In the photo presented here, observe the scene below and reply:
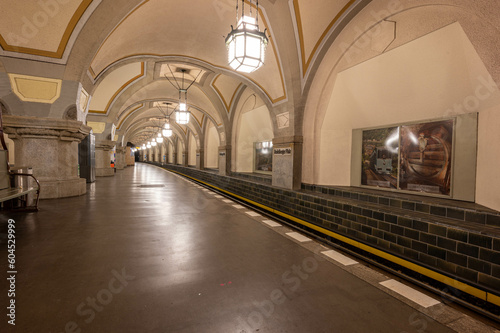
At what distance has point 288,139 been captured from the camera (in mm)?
6875

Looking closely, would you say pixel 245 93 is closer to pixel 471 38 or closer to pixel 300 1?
pixel 300 1

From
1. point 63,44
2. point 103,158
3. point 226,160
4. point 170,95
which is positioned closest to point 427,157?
point 63,44

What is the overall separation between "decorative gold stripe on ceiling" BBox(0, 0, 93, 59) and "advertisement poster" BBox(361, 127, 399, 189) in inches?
281

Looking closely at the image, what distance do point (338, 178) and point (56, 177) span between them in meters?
7.77

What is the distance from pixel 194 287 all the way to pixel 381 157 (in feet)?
16.8

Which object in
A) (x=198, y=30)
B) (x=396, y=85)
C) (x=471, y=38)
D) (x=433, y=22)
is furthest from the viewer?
(x=198, y=30)

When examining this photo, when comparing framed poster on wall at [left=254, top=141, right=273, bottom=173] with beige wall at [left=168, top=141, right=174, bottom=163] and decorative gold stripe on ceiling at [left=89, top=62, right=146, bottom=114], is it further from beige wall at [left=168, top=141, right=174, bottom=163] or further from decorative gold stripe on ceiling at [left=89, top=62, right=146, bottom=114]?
beige wall at [left=168, top=141, right=174, bottom=163]

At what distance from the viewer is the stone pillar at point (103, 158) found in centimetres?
1491

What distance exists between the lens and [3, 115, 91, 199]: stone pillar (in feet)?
20.5

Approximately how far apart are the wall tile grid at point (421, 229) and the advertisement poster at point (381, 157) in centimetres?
100

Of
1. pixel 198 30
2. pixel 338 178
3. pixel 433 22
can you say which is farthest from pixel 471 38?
pixel 198 30

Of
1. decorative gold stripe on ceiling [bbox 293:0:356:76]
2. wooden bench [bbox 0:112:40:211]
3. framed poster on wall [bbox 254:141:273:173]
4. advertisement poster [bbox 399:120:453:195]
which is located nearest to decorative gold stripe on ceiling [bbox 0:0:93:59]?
wooden bench [bbox 0:112:40:211]

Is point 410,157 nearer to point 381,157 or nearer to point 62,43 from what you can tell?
point 381,157

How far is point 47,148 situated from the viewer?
Answer: 657 centimetres
